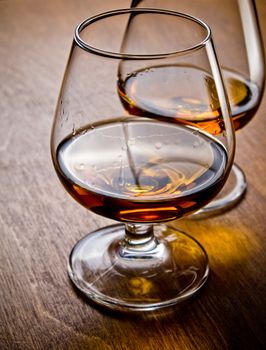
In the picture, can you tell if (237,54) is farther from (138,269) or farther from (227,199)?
(138,269)

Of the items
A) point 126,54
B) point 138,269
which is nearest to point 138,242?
point 138,269

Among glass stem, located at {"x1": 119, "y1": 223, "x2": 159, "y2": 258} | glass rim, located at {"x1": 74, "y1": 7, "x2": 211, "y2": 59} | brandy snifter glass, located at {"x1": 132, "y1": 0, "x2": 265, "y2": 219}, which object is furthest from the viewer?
brandy snifter glass, located at {"x1": 132, "y1": 0, "x2": 265, "y2": 219}

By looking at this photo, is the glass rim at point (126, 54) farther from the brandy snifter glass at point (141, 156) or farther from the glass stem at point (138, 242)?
the glass stem at point (138, 242)

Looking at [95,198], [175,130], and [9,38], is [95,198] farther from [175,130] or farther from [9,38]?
[9,38]

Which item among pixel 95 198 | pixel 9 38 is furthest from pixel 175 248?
pixel 9 38

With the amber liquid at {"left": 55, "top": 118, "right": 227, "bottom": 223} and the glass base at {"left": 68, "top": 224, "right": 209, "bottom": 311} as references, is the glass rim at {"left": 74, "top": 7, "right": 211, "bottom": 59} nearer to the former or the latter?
the amber liquid at {"left": 55, "top": 118, "right": 227, "bottom": 223}

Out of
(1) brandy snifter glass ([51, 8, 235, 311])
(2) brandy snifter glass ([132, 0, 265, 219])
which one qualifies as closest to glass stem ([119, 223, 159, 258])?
(1) brandy snifter glass ([51, 8, 235, 311])

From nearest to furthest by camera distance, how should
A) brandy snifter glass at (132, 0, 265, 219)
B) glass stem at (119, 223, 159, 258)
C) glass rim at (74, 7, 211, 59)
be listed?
glass rim at (74, 7, 211, 59) → glass stem at (119, 223, 159, 258) → brandy snifter glass at (132, 0, 265, 219)

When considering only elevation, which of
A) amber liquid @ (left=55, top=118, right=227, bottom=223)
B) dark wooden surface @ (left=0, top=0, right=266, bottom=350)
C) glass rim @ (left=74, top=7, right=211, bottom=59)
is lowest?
dark wooden surface @ (left=0, top=0, right=266, bottom=350)
